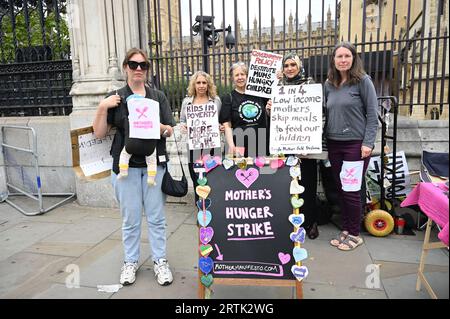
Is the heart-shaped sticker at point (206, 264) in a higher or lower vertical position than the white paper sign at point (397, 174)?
lower

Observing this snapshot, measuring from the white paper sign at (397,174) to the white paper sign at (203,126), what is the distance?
2081mm

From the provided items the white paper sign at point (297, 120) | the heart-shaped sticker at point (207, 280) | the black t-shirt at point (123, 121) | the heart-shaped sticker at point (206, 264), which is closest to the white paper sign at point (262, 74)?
the white paper sign at point (297, 120)

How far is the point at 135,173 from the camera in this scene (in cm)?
309

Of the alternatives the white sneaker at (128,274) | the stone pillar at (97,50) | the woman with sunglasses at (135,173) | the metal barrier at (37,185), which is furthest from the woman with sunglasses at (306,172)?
the metal barrier at (37,185)

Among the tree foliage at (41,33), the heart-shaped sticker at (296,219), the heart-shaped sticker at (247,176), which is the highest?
the tree foliage at (41,33)

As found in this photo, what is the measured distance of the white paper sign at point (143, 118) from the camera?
113 inches

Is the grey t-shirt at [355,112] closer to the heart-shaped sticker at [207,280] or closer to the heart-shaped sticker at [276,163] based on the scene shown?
the heart-shaped sticker at [276,163]

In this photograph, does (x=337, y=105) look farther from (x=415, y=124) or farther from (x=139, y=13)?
(x=139, y=13)

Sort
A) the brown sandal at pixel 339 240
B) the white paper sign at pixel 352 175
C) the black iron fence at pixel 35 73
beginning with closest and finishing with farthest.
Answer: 1. the white paper sign at pixel 352 175
2. the brown sandal at pixel 339 240
3. the black iron fence at pixel 35 73

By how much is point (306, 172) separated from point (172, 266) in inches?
70.6

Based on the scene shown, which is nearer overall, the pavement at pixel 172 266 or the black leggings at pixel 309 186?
the pavement at pixel 172 266

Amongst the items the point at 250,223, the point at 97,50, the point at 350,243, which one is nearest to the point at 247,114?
the point at 250,223

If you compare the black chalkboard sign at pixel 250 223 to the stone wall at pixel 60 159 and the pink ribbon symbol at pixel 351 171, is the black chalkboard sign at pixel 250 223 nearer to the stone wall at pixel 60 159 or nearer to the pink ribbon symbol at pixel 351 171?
the pink ribbon symbol at pixel 351 171

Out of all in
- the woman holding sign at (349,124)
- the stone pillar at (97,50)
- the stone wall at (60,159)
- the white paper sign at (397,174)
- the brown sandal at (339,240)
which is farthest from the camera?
the stone pillar at (97,50)
